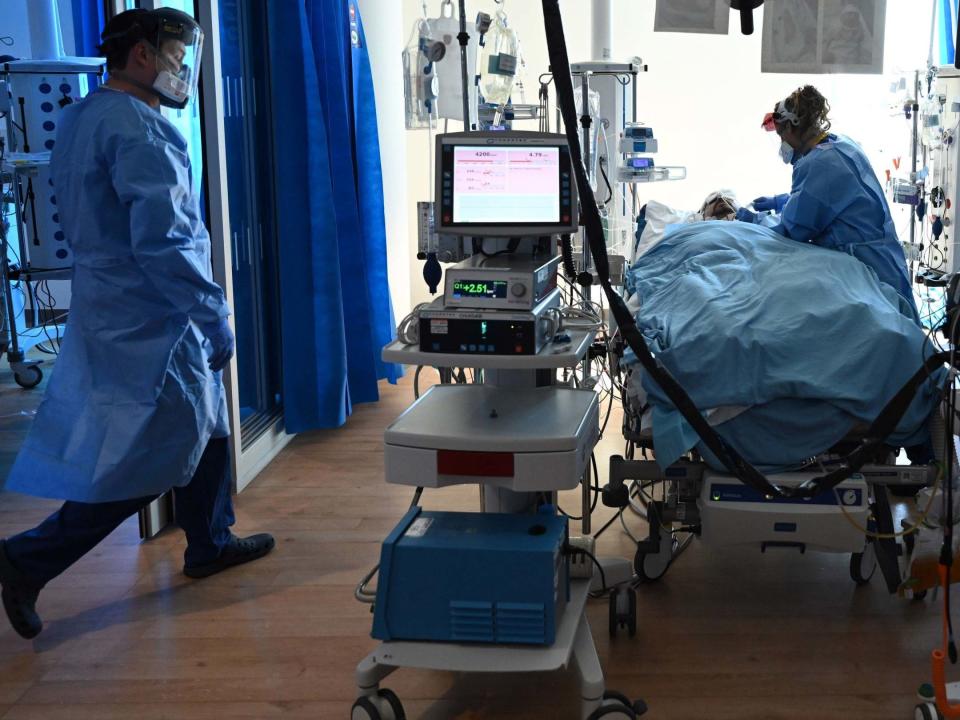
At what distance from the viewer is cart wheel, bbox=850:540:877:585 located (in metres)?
2.73

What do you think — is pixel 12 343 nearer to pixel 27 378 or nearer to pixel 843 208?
pixel 27 378

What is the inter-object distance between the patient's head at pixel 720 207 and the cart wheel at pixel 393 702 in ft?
8.45

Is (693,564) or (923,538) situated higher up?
(923,538)

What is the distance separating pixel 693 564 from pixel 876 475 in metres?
0.67

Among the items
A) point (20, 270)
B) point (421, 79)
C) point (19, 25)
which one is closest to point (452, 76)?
point (421, 79)

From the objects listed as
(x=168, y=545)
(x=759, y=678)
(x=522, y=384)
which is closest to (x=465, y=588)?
(x=522, y=384)

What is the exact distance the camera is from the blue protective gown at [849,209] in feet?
10.5

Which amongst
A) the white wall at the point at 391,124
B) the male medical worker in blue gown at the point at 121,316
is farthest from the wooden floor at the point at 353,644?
the white wall at the point at 391,124

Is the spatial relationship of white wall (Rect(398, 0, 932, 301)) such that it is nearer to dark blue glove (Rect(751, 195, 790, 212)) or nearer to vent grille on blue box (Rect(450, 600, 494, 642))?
dark blue glove (Rect(751, 195, 790, 212))

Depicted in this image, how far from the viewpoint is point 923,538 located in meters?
2.55

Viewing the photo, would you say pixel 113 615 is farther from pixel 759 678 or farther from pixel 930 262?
pixel 930 262

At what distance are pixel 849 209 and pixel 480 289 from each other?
159cm

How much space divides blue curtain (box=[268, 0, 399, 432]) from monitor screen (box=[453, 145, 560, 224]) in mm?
1770

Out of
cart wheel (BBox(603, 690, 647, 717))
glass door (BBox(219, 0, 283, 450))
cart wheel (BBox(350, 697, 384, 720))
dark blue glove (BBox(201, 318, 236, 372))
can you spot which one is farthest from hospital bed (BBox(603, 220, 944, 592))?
glass door (BBox(219, 0, 283, 450))
